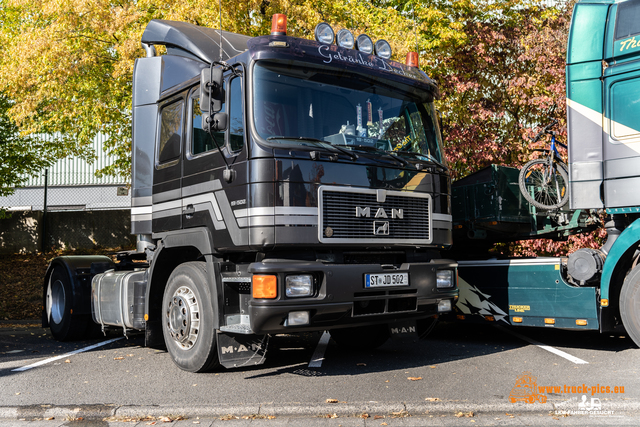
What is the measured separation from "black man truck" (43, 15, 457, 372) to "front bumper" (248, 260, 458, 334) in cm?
1

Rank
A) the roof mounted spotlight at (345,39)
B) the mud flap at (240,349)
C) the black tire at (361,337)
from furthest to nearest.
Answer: the black tire at (361,337)
the roof mounted spotlight at (345,39)
the mud flap at (240,349)

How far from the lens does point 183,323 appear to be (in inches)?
249

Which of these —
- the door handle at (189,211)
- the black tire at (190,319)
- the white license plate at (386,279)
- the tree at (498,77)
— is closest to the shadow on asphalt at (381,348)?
the black tire at (190,319)

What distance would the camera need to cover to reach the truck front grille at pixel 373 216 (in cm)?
560

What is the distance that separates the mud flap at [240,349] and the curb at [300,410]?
1.02 metres

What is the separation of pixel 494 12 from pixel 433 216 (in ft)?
30.5

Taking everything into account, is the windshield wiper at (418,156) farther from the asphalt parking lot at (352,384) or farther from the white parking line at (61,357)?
the white parking line at (61,357)

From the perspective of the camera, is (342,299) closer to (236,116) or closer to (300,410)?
(300,410)

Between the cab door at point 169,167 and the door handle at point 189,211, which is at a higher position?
the cab door at point 169,167

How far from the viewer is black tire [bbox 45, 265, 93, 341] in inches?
351

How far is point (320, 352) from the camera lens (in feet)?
24.8

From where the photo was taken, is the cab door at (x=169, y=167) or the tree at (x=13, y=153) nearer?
the cab door at (x=169, y=167)

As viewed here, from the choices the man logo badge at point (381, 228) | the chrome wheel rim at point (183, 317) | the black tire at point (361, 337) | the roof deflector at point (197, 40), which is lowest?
the black tire at point (361, 337)

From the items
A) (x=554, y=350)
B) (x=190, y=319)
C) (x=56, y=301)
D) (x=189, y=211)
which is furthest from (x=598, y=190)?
(x=56, y=301)
